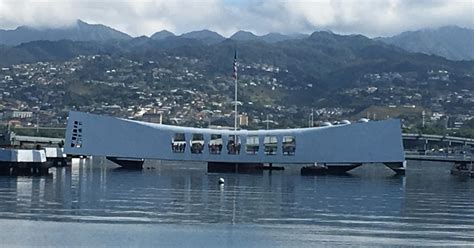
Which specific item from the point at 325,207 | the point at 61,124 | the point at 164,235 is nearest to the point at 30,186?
the point at 325,207

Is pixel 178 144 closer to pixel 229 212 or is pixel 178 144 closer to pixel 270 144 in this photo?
pixel 270 144

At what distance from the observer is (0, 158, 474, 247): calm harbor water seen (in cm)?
3875

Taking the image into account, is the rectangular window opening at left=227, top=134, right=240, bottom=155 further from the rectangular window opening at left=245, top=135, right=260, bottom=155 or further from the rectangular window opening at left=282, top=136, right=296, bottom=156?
the rectangular window opening at left=282, top=136, right=296, bottom=156

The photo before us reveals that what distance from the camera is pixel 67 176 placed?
7831 centimetres

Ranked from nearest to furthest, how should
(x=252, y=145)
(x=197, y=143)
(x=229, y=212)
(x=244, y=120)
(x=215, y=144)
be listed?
(x=229, y=212) < (x=252, y=145) < (x=215, y=144) < (x=197, y=143) < (x=244, y=120)

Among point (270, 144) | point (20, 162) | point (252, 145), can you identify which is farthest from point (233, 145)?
point (20, 162)

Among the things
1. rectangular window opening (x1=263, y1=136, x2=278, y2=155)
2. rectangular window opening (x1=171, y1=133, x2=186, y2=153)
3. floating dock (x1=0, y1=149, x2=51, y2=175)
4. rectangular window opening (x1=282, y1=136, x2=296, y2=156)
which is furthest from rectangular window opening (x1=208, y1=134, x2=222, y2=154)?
floating dock (x1=0, y1=149, x2=51, y2=175)

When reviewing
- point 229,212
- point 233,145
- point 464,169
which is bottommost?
point 229,212

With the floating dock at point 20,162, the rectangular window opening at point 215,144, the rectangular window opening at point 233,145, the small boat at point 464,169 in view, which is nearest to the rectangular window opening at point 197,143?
the rectangular window opening at point 215,144

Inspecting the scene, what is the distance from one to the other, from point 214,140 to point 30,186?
3155 cm

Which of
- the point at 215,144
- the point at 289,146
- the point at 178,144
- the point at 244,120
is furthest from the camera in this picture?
the point at 244,120

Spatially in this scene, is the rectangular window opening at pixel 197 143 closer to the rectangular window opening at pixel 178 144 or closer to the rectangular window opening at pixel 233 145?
the rectangular window opening at pixel 178 144

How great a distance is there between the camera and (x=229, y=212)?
49156 millimetres

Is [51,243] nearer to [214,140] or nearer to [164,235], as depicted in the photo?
[164,235]
